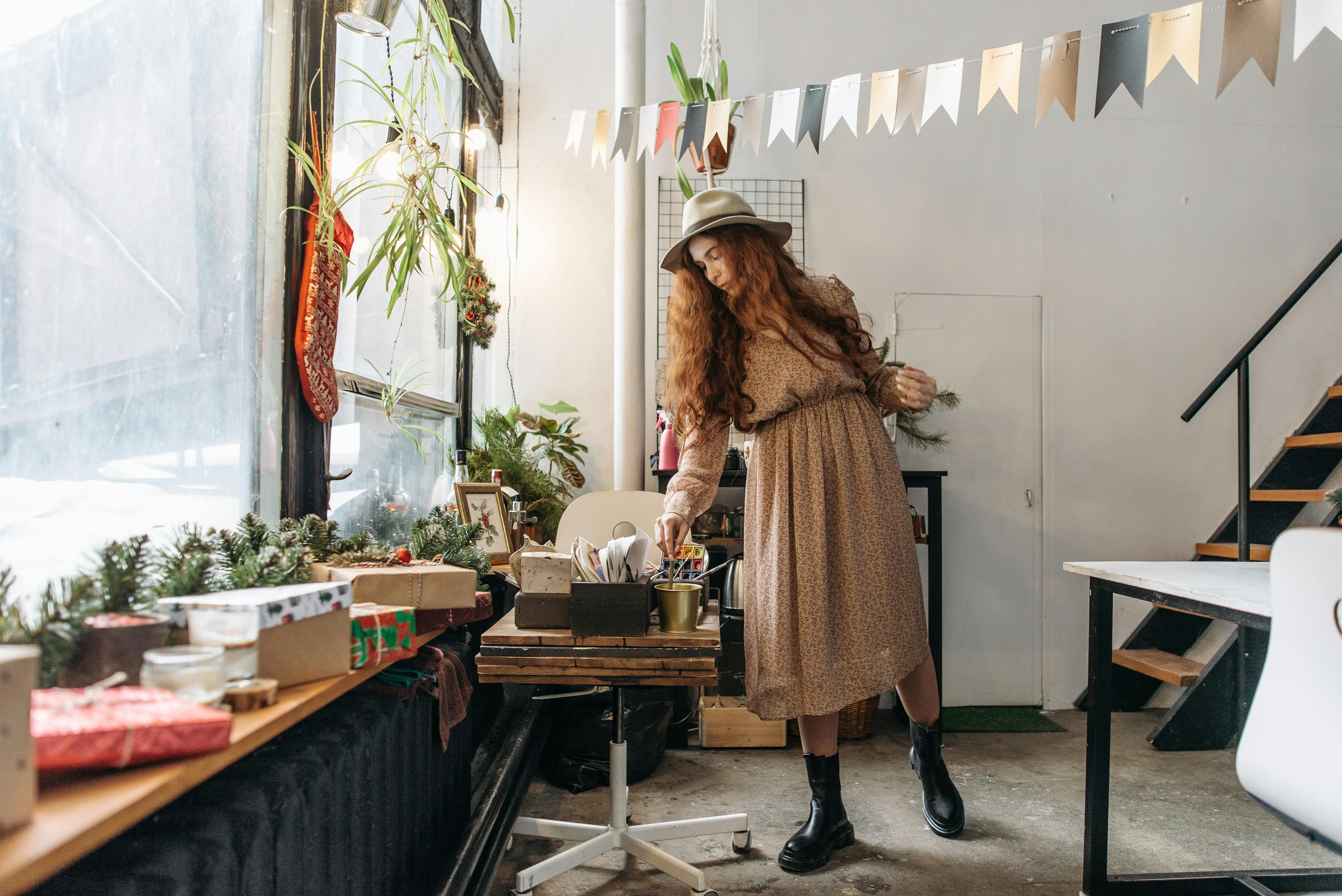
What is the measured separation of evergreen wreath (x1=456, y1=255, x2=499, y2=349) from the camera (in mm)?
2941

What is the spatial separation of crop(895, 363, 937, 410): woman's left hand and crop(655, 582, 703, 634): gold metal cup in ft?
2.67

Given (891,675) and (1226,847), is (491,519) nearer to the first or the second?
(891,675)

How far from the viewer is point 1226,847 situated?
2.16 meters

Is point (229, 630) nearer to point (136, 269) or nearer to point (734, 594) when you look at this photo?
point (136, 269)

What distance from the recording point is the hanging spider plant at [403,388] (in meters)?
2.18

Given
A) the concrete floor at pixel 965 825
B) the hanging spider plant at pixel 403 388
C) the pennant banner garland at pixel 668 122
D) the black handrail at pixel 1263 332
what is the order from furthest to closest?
the black handrail at pixel 1263 332 → the pennant banner garland at pixel 668 122 → the hanging spider plant at pixel 403 388 → the concrete floor at pixel 965 825

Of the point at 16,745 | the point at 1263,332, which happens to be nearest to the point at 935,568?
the point at 1263,332

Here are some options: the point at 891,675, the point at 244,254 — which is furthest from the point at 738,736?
the point at 244,254

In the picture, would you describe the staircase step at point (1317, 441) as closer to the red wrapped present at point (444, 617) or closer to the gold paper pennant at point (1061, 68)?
the gold paper pennant at point (1061, 68)

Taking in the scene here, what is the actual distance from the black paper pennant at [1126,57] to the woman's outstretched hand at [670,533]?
1.41 meters

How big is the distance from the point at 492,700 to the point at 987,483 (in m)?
2.38

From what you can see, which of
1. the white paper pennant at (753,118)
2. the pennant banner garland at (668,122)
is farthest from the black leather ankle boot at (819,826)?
the pennant banner garland at (668,122)

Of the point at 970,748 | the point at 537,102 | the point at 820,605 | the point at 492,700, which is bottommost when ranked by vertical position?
the point at 970,748

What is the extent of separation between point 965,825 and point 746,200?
8.62 feet
